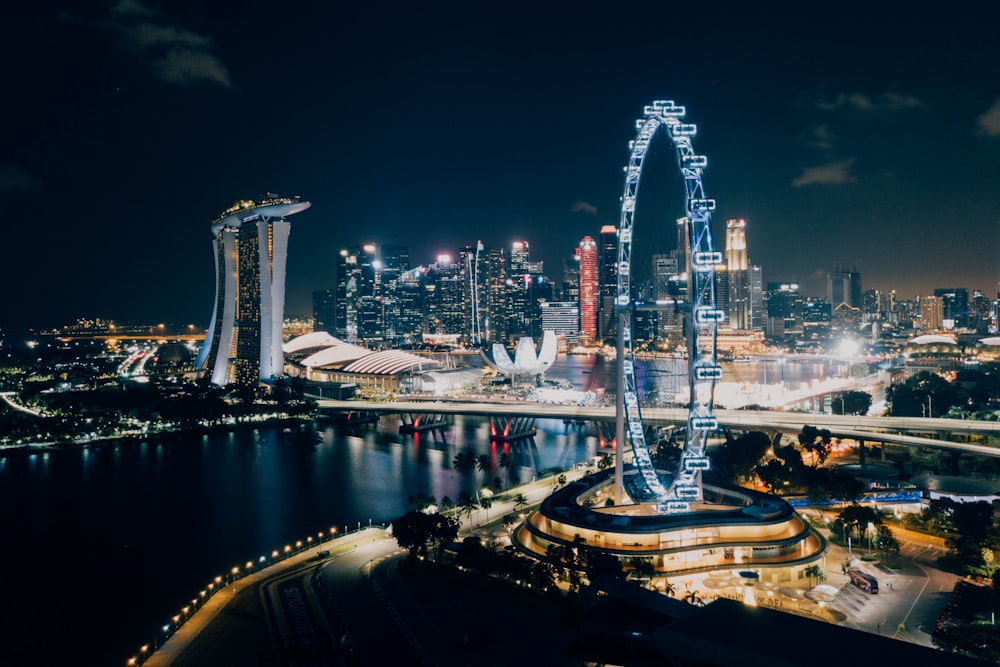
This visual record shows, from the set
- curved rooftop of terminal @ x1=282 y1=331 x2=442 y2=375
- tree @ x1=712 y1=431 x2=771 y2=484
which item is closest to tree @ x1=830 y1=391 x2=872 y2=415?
tree @ x1=712 y1=431 x2=771 y2=484

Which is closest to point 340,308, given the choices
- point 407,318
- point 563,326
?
point 407,318

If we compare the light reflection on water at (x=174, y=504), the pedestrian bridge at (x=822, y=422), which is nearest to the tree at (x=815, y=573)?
the light reflection on water at (x=174, y=504)

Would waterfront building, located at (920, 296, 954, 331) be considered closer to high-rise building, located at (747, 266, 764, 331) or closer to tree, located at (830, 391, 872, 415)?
high-rise building, located at (747, 266, 764, 331)

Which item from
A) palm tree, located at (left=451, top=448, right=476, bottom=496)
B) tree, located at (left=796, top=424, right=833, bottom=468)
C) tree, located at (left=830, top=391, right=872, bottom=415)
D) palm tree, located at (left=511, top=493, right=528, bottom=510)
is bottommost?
palm tree, located at (left=511, top=493, right=528, bottom=510)

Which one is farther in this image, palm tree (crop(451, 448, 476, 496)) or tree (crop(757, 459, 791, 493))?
palm tree (crop(451, 448, 476, 496))

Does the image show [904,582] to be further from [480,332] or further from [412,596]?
[480,332]

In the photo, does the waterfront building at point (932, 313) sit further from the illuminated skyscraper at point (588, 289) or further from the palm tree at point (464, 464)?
the palm tree at point (464, 464)
